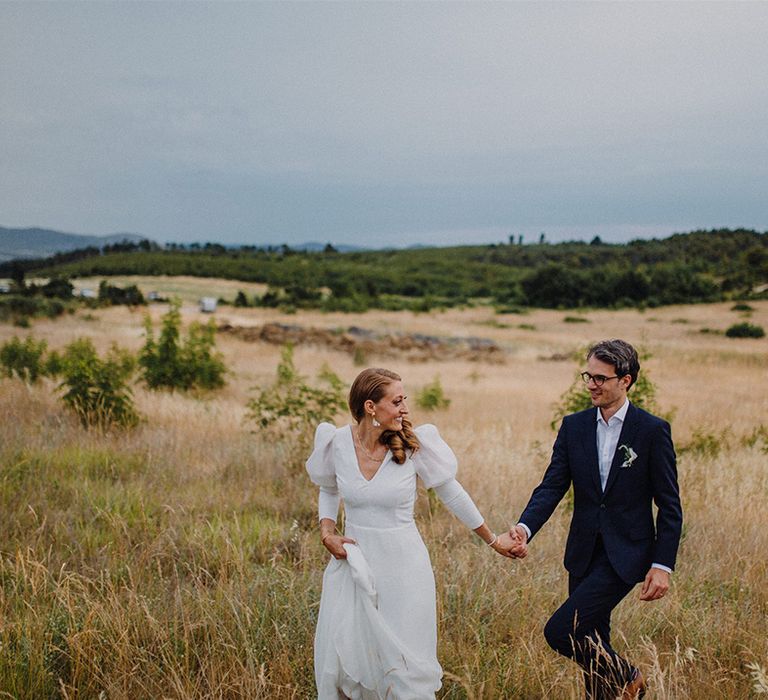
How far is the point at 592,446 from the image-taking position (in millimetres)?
3529

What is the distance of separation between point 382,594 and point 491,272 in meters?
103

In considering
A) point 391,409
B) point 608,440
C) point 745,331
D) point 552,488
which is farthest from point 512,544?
point 745,331

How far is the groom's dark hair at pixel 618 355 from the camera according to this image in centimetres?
339

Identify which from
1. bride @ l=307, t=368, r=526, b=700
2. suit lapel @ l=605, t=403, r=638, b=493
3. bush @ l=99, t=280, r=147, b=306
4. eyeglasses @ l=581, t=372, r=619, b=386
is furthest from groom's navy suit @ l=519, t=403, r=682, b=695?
bush @ l=99, t=280, r=147, b=306

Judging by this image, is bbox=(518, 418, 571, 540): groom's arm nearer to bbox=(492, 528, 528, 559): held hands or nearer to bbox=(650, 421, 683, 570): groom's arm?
bbox=(492, 528, 528, 559): held hands

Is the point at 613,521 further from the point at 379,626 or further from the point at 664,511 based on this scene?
the point at 379,626

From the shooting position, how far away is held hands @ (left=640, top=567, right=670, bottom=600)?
127 inches

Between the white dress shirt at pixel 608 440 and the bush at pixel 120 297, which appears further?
the bush at pixel 120 297

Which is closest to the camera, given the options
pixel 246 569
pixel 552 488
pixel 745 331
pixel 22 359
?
pixel 552 488

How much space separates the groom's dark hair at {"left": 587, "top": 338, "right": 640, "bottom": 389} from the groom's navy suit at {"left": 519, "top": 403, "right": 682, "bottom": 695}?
0.23m

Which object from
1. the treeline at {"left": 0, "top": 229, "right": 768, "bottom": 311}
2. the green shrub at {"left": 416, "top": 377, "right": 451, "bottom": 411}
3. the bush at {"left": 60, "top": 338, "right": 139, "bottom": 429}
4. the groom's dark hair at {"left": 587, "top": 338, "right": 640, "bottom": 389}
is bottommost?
the green shrub at {"left": 416, "top": 377, "right": 451, "bottom": 411}

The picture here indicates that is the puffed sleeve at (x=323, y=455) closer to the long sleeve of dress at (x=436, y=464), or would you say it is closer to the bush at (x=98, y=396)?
the long sleeve of dress at (x=436, y=464)

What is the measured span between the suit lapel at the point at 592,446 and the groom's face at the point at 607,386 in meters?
0.14

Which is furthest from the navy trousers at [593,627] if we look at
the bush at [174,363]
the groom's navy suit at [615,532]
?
the bush at [174,363]
